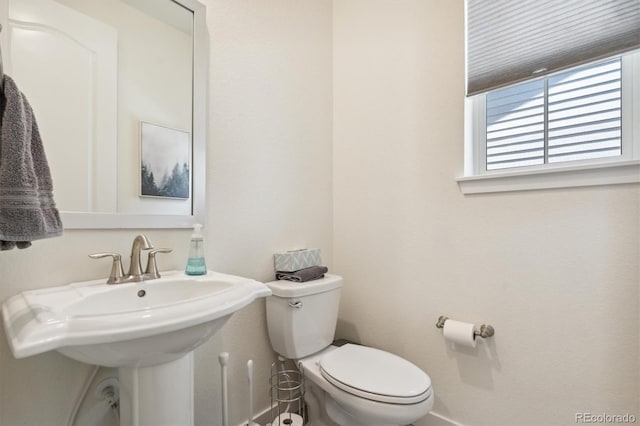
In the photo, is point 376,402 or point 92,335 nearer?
point 92,335

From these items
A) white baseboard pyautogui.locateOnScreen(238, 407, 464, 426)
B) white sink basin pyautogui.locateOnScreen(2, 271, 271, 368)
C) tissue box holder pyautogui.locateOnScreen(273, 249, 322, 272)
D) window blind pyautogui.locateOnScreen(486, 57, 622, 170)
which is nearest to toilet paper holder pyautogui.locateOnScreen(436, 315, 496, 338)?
white baseboard pyautogui.locateOnScreen(238, 407, 464, 426)

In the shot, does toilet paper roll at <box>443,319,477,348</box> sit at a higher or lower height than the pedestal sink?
lower

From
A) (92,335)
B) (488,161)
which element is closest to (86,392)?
(92,335)

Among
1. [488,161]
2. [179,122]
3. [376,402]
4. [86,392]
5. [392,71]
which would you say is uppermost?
[392,71]

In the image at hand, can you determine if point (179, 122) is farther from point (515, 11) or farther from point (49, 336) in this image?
point (515, 11)

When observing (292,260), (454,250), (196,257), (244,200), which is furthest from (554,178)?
→ (196,257)

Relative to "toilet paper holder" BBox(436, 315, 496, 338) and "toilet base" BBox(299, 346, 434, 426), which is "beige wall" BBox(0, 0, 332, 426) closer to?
"toilet base" BBox(299, 346, 434, 426)

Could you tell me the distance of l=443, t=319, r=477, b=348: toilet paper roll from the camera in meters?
1.23

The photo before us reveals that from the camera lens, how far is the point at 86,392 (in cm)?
89

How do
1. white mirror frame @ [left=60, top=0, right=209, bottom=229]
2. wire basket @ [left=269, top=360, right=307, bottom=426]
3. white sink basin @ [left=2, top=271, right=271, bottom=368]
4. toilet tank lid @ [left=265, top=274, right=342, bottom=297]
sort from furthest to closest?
wire basket @ [left=269, top=360, right=307, bottom=426]
toilet tank lid @ [left=265, top=274, right=342, bottom=297]
white mirror frame @ [left=60, top=0, right=209, bottom=229]
white sink basin @ [left=2, top=271, right=271, bottom=368]

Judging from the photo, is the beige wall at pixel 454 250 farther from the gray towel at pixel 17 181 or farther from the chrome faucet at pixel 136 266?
the gray towel at pixel 17 181

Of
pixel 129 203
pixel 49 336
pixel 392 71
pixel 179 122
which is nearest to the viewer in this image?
pixel 49 336

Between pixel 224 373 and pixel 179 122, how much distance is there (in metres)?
0.93

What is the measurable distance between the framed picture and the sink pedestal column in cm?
58
